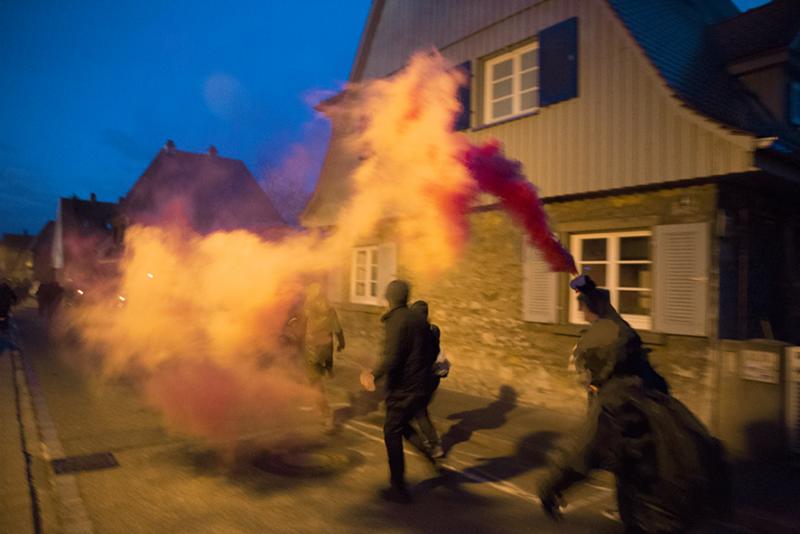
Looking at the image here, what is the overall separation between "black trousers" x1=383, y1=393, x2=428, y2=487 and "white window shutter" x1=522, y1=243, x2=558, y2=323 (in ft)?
12.8

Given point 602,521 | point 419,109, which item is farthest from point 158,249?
point 602,521

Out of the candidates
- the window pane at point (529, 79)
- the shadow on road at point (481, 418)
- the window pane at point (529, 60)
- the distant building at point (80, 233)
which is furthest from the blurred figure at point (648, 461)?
the distant building at point (80, 233)

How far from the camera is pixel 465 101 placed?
955 cm

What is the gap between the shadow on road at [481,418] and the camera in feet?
23.3

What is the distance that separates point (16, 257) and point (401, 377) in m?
95.6

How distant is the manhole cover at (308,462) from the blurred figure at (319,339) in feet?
3.49

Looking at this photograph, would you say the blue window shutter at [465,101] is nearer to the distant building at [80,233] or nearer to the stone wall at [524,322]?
the stone wall at [524,322]

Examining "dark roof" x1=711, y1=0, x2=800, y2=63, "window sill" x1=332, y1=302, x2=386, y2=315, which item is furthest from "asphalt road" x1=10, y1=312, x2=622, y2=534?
"dark roof" x1=711, y1=0, x2=800, y2=63

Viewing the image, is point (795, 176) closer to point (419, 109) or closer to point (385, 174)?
point (419, 109)

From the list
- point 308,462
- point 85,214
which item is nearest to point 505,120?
point 308,462

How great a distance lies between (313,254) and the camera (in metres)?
11.4

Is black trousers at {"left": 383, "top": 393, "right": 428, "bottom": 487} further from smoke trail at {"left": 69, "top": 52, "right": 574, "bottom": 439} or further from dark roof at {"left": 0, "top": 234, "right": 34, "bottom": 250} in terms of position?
dark roof at {"left": 0, "top": 234, "right": 34, "bottom": 250}

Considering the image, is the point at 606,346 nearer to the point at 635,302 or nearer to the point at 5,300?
the point at 635,302

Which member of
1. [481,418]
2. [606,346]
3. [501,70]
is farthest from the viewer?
[501,70]
